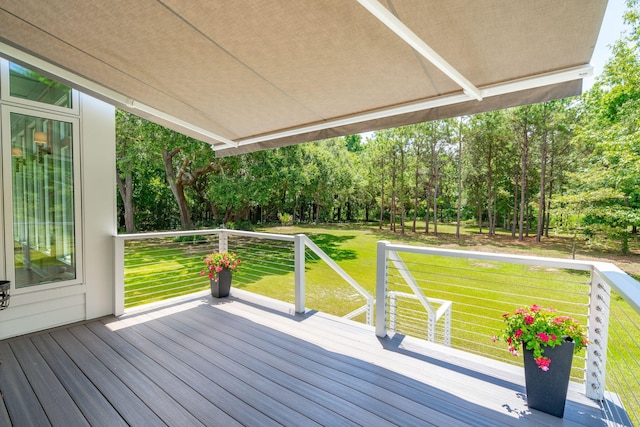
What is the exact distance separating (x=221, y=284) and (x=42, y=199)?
230cm

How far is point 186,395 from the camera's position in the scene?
7.48 feet

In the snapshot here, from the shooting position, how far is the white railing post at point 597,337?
2082 millimetres

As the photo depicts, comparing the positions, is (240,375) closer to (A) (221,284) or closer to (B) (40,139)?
(A) (221,284)

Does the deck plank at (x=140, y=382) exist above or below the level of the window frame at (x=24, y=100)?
below

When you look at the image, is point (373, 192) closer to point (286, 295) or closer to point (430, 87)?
point (286, 295)

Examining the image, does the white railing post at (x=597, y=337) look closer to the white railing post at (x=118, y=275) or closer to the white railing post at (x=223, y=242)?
the white railing post at (x=223, y=242)

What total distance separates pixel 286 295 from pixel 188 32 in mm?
6750

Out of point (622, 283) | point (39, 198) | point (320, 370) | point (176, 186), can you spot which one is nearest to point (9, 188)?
point (39, 198)

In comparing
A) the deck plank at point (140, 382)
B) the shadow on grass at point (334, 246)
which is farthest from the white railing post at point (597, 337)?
the shadow on grass at point (334, 246)

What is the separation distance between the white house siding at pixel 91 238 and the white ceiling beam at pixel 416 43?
139 inches

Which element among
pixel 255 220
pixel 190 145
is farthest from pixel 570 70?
pixel 255 220

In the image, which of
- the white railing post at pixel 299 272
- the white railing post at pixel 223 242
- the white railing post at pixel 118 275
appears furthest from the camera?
the white railing post at pixel 223 242

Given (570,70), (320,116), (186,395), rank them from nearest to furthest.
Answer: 1. (570,70)
2. (186,395)
3. (320,116)

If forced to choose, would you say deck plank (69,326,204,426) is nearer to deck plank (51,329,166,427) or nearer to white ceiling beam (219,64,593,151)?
deck plank (51,329,166,427)
